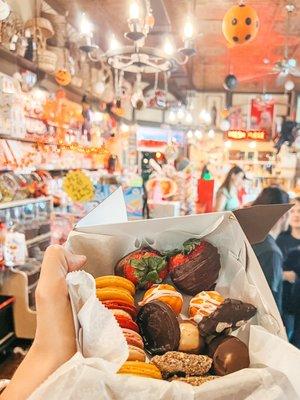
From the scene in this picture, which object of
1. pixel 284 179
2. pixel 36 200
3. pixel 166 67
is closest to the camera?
pixel 166 67

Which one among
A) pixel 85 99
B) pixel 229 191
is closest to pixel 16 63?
pixel 85 99

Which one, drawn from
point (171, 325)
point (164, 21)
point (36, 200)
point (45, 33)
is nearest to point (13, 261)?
point (36, 200)

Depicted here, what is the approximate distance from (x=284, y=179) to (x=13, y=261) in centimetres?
949

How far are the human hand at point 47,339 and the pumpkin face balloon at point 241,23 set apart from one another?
281 centimetres

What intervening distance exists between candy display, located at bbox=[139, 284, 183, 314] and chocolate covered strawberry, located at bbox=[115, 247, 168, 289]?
5 cm

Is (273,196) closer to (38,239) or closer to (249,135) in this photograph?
(38,239)

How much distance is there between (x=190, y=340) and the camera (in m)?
0.65

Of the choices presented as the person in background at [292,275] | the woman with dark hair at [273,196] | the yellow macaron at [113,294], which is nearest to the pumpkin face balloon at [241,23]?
the woman with dark hair at [273,196]

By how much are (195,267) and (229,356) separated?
22 cm

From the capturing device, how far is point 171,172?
251 inches

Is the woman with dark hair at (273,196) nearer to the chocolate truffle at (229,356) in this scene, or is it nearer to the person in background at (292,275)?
the person in background at (292,275)

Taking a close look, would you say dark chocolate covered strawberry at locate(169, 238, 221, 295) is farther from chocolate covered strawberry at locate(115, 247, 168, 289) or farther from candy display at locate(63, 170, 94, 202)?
candy display at locate(63, 170, 94, 202)

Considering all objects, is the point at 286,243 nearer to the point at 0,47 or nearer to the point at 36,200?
the point at 36,200

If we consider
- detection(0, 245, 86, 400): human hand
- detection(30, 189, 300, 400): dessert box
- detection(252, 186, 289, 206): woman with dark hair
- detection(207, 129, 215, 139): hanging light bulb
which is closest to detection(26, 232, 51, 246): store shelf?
detection(252, 186, 289, 206): woman with dark hair
